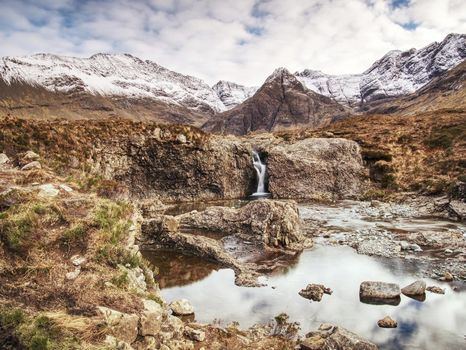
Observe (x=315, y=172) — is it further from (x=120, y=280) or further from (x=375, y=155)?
(x=120, y=280)

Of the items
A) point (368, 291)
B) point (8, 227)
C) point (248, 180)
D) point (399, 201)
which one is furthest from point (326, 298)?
point (248, 180)

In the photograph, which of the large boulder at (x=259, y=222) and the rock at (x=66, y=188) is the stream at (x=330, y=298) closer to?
the large boulder at (x=259, y=222)

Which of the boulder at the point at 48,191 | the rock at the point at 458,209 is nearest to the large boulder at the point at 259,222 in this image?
the boulder at the point at 48,191

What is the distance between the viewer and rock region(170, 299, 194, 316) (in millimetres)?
12102

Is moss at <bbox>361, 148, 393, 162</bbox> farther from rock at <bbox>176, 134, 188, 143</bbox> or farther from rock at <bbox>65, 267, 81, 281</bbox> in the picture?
rock at <bbox>65, 267, 81, 281</bbox>

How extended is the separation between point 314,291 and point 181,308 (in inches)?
194

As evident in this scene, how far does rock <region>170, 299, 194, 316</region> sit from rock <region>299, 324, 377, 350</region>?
3.88 meters

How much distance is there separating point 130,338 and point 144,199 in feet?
108

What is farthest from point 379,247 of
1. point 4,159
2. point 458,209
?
point 4,159

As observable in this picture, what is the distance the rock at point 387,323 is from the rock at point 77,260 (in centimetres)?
872

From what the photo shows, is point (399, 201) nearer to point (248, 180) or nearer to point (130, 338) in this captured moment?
point (248, 180)

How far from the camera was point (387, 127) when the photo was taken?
2359 inches

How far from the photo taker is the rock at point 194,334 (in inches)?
389

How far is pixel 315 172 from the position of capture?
1815 inches
